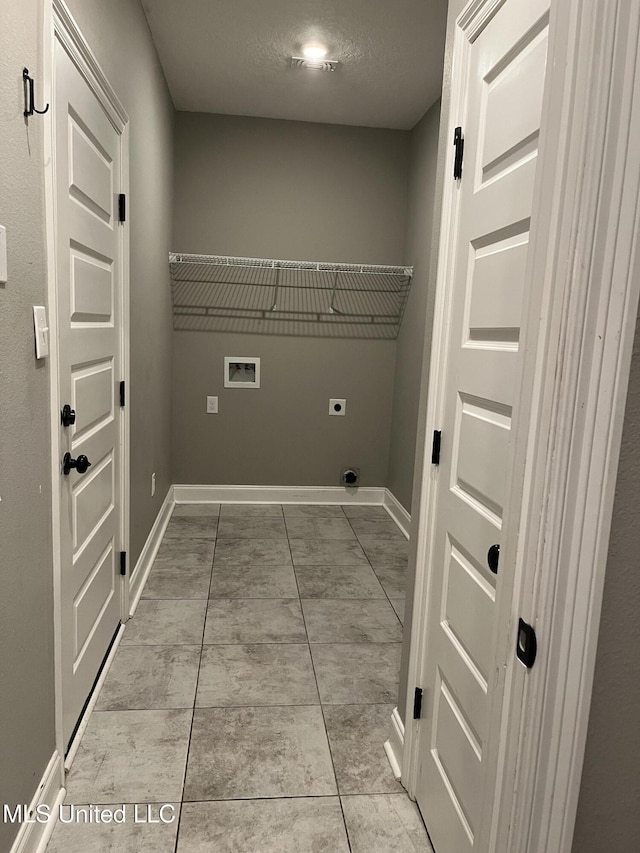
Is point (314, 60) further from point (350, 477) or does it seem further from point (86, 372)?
point (350, 477)

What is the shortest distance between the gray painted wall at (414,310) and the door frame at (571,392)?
303cm

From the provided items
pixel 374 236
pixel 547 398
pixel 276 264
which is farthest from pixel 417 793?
pixel 374 236

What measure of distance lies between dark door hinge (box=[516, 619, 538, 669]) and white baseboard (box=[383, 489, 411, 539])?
3.20 metres

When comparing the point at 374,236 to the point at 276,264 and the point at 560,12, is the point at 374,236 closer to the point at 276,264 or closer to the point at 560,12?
the point at 276,264

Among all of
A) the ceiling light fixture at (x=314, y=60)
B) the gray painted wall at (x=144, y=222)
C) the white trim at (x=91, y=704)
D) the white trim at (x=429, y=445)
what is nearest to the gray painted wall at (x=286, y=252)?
the gray painted wall at (x=144, y=222)

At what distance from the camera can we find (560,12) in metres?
0.65

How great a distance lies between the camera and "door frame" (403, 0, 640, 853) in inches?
23.5

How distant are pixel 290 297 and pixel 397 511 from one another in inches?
71.0

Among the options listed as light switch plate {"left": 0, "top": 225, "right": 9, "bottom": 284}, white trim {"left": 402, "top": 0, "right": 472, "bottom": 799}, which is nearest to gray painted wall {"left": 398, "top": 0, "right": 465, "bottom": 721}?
white trim {"left": 402, "top": 0, "right": 472, "bottom": 799}

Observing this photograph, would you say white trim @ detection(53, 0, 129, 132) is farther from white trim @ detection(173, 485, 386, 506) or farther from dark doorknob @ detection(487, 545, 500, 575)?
white trim @ detection(173, 485, 386, 506)

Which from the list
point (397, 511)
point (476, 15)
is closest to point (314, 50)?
point (476, 15)

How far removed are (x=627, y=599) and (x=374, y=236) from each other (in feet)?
13.4

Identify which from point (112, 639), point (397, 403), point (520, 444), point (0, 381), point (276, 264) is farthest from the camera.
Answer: point (397, 403)

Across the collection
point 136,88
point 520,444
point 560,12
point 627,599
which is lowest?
point 627,599
